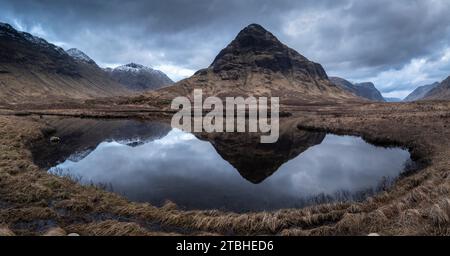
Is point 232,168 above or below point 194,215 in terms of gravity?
above

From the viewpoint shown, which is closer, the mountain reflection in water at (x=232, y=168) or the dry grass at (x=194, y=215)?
the dry grass at (x=194, y=215)

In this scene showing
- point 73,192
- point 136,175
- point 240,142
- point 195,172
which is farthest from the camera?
point 240,142

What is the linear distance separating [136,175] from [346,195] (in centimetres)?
1895

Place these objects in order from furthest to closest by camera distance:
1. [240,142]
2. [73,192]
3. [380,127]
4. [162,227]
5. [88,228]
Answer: [380,127] < [240,142] < [73,192] < [162,227] < [88,228]

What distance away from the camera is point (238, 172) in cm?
3322

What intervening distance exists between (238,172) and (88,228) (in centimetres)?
1933

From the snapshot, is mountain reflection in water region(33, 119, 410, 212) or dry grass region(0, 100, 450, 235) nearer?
dry grass region(0, 100, 450, 235)

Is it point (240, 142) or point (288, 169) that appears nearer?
point (288, 169)

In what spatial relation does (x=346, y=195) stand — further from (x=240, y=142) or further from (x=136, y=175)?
(x=240, y=142)

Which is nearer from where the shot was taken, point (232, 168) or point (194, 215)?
point (194, 215)
